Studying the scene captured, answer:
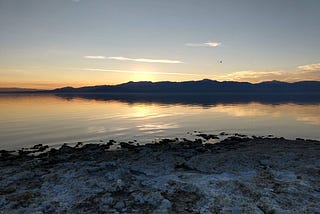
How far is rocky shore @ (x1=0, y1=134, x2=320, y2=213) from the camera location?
12.9 m

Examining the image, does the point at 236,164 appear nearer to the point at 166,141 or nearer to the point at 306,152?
the point at 306,152

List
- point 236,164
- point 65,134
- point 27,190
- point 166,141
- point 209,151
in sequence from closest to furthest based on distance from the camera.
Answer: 1. point 27,190
2. point 236,164
3. point 209,151
4. point 166,141
5. point 65,134

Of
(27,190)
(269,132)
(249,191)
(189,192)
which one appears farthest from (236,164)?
(269,132)

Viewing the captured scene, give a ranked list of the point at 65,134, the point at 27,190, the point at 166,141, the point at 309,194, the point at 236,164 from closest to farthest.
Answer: the point at 309,194 → the point at 27,190 → the point at 236,164 → the point at 166,141 → the point at 65,134

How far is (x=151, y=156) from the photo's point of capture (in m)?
23.6

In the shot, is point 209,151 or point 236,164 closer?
point 236,164

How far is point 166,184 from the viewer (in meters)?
15.7

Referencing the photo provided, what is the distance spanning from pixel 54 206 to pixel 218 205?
8300 millimetres

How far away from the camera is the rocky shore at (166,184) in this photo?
42.2 feet

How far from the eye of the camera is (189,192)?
14.5 m

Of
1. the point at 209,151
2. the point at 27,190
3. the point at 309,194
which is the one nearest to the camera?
the point at 309,194

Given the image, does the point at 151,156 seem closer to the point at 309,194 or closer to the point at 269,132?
the point at 309,194

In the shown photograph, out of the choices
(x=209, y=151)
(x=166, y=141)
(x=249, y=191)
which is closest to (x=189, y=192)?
(x=249, y=191)

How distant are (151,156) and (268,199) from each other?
12108 millimetres
